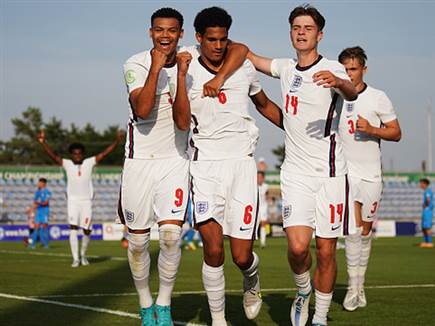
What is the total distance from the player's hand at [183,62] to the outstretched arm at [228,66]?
0.26 meters

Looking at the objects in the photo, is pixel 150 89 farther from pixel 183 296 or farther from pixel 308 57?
pixel 183 296

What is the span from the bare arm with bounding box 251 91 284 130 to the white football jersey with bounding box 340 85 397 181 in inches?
92.4

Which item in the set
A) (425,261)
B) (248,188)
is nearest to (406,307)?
(248,188)

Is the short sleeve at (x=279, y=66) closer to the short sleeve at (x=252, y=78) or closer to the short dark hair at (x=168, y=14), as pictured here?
the short sleeve at (x=252, y=78)

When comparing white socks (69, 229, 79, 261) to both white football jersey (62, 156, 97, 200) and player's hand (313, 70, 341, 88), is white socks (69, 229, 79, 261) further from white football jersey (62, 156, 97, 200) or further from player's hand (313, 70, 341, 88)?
player's hand (313, 70, 341, 88)

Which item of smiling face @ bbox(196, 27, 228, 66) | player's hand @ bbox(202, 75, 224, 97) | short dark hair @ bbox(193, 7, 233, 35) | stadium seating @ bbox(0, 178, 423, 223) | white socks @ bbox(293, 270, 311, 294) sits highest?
short dark hair @ bbox(193, 7, 233, 35)

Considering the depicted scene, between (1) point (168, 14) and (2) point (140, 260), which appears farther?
(2) point (140, 260)

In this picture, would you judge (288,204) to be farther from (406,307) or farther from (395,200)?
(395,200)

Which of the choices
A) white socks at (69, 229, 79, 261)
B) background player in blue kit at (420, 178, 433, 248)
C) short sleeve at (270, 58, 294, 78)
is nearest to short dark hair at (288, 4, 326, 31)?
short sleeve at (270, 58, 294, 78)

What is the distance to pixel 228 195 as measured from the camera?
843 cm

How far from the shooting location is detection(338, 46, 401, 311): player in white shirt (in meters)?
11.1

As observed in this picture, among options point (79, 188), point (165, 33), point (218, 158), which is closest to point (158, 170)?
point (218, 158)

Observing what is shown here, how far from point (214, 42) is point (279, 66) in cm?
93

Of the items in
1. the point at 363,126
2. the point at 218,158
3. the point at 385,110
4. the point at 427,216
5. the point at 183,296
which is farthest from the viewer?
the point at 427,216
